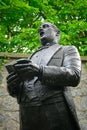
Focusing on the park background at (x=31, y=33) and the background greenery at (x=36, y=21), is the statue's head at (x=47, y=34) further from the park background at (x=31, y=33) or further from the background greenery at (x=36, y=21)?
the background greenery at (x=36, y=21)

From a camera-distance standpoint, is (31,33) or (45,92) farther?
(31,33)

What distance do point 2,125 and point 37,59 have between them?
260 cm

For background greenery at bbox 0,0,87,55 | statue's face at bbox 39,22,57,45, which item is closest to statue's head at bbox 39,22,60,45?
statue's face at bbox 39,22,57,45

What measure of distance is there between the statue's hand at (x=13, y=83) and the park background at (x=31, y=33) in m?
2.58

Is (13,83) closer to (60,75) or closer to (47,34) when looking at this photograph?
(60,75)

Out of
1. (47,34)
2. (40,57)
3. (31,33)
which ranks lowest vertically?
(31,33)

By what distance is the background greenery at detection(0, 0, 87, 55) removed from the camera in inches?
331

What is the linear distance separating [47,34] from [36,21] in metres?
6.62

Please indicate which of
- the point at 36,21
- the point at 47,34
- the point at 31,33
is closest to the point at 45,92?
the point at 47,34

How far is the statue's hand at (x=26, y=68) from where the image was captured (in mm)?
2645

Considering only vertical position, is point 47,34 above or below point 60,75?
above

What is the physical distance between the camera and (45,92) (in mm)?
2729

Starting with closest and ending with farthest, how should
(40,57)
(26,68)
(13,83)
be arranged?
(26,68) < (13,83) < (40,57)

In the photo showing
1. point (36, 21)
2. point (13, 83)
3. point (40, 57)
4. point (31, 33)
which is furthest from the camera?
point (36, 21)
